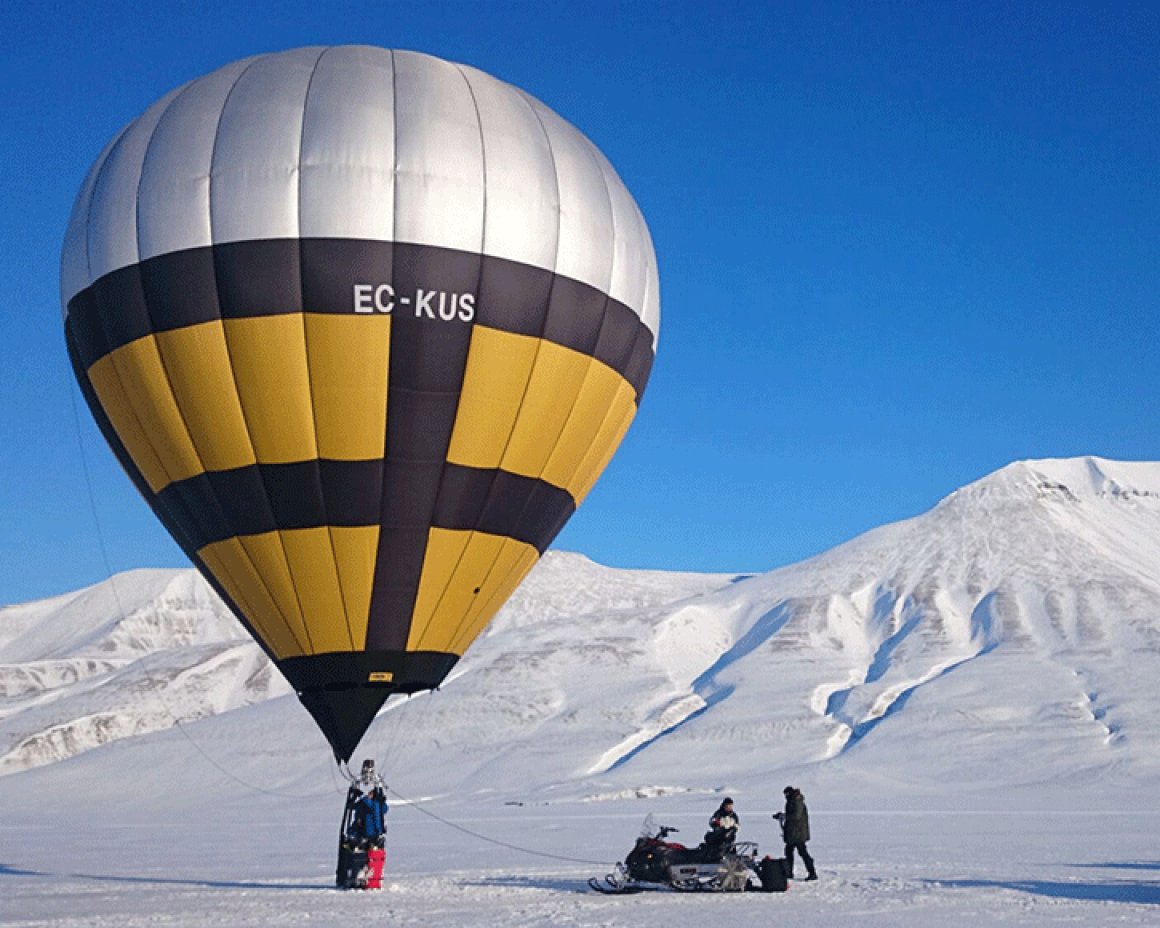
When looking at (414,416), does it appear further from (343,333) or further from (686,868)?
(686,868)

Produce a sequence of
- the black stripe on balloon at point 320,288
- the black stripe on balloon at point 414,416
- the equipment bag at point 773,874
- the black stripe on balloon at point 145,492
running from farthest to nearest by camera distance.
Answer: the black stripe on balloon at point 145,492 < the equipment bag at point 773,874 < the black stripe on balloon at point 414,416 < the black stripe on balloon at point 320,288

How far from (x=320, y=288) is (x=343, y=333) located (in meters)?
0.70

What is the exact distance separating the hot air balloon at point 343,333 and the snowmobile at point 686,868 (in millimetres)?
4186

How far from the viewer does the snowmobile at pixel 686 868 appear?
20.3 meters

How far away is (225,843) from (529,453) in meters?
25.9

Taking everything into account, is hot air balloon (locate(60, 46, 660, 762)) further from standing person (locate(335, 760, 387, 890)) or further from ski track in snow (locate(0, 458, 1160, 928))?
ski track in snow (locate(0, 458, 1160, 928))

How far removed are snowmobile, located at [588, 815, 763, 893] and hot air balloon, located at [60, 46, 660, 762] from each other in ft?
13.7

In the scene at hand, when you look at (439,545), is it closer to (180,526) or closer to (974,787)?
(180,526)

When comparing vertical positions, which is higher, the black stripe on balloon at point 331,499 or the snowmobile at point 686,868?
the black stripe on balloon at point 331,499

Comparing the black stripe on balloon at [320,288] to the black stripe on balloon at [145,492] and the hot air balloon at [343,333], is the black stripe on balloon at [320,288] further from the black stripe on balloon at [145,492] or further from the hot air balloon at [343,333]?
the black stripe on balloon at [145,492]

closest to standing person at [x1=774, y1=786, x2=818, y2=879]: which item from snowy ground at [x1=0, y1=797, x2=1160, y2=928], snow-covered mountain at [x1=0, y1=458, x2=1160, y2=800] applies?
snowy ground at [x1=0, y1=797, x2=1160, y2=928]

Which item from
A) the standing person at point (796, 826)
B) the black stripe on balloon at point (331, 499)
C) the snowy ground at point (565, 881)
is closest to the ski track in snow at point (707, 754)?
the snowy ground at point (565, 881)

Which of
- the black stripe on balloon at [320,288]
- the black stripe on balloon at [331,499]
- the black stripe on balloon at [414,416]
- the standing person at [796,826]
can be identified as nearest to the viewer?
the black stripe on balloon at [320,288]

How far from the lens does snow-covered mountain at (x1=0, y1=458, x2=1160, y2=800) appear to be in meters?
94.0
